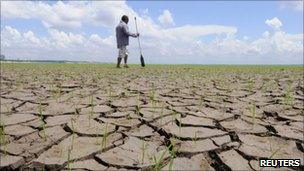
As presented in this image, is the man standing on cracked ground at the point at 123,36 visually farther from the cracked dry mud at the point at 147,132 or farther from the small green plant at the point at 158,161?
the small green plant at the point at 158,161

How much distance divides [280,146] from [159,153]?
0.87 meters

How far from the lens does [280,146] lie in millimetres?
2719

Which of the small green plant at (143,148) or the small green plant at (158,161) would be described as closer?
the small green plant at (158,161)

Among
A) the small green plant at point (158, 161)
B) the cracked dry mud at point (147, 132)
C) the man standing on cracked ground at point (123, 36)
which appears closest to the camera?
the small green plant at point (158, 161)

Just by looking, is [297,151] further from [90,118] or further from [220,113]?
[90,118]

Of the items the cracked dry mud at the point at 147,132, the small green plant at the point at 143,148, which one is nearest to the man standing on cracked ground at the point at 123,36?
the cracked dry mud at the point at 147,132

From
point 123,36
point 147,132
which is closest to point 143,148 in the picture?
point 147,132

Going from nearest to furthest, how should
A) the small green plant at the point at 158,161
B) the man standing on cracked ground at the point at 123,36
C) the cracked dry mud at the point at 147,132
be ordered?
the small green plant at the point at 158,161 → the cracked dry mud at the point at 147,132 → the man standing on cracked ground at the point at 123,36

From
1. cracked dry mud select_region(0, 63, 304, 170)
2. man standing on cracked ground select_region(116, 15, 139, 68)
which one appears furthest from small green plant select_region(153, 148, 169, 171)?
man standing on cracked ground select_region(116, 15, 139, 68)

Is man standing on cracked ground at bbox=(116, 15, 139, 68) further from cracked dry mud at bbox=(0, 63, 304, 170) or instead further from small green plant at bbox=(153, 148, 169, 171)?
small green plant at bbox=(153, 148, 169, 171)

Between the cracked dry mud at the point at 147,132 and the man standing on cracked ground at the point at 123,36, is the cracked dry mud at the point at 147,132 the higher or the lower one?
the lower one

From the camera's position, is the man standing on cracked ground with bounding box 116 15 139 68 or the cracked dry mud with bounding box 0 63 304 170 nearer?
the cracked dry mud with bounding box 0 63 304 170

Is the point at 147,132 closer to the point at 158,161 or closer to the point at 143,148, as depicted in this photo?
the point at 143,148

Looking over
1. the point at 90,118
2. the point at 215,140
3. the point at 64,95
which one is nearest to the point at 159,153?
the point at 215,140
